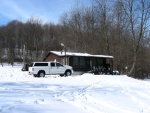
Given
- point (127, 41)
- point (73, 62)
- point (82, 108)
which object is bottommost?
point (82, 108)

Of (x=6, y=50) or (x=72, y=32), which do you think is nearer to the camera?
(x=72, y=32)

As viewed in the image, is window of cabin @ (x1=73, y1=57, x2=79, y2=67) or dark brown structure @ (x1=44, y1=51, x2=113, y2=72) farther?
window of cabin @ (x1=73, y1=57, x2=79, y2=67)

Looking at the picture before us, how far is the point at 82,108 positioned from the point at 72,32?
5959 cm

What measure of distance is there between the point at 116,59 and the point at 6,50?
56.0 meters

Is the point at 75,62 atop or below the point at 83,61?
below

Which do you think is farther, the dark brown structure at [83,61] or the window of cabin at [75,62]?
the window of cabin at [75,62]

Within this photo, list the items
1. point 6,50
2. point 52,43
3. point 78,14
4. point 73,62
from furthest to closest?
point 6,50 → point 52,43 → point 78,14 → point 73,62

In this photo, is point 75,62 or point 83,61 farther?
point 83,61

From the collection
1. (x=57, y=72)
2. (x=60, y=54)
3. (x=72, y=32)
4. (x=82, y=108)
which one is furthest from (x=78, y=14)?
(x=82, y=108)

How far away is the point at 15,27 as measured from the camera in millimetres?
99188

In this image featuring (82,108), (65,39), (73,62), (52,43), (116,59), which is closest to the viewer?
(82,108)

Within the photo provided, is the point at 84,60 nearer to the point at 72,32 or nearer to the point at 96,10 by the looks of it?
the point at 96,10

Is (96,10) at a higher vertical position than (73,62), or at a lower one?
higher

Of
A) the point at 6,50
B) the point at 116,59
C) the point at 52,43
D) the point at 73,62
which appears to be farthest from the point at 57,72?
the point at 6,50
